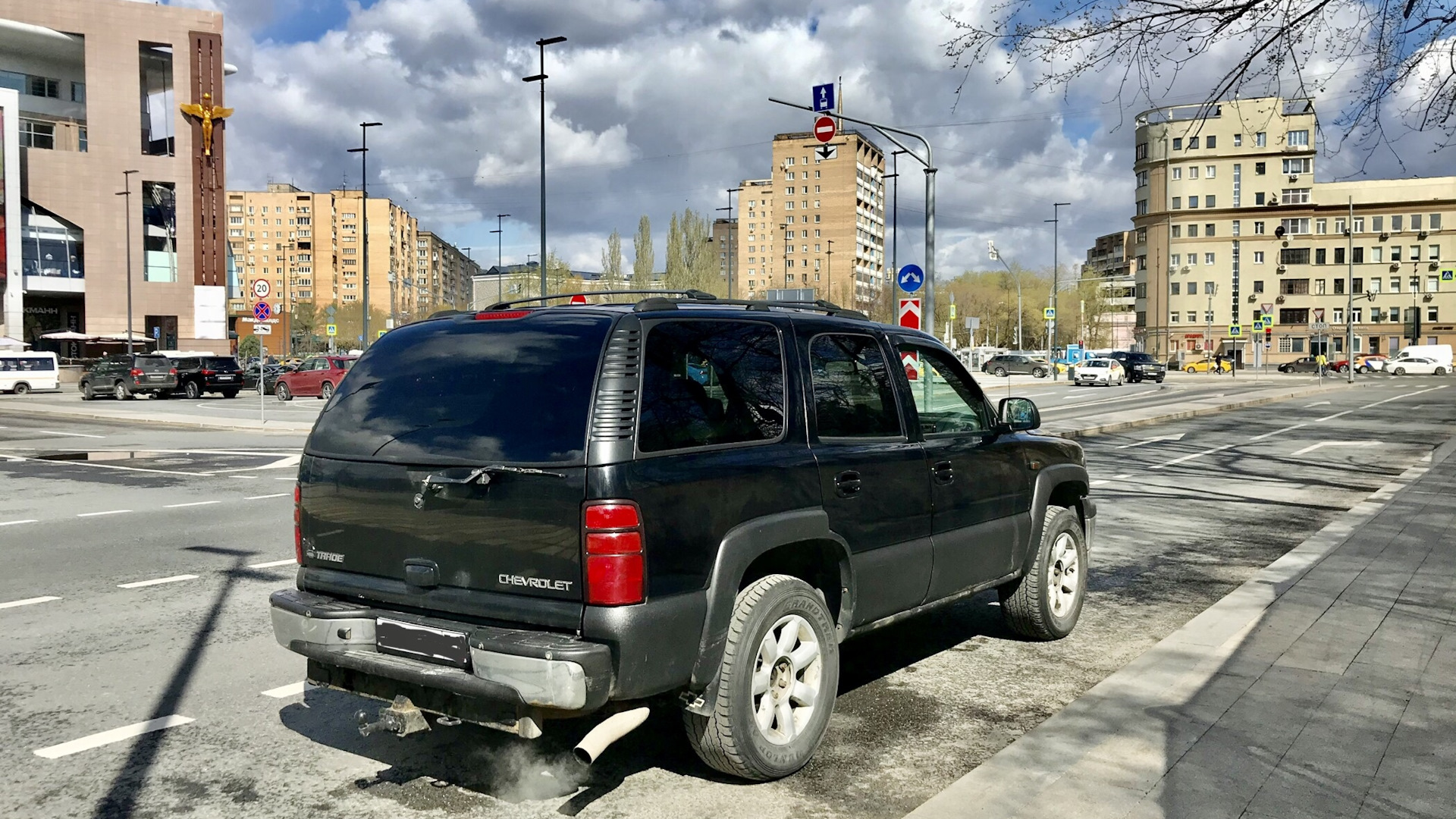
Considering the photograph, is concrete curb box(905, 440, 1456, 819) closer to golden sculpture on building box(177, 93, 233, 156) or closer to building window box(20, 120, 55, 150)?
golden sculpture on building box(177, 93, 233, 156)

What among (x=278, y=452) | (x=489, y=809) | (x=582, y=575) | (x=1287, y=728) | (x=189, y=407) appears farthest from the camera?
(x=189, y=407)

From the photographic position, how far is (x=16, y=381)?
149ft

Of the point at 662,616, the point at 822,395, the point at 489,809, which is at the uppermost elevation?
the point at 822,395

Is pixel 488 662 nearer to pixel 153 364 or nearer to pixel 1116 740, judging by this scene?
pixel 1116 740

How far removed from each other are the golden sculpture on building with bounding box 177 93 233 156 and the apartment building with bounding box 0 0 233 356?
131 millimetres

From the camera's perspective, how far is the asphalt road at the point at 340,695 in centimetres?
414

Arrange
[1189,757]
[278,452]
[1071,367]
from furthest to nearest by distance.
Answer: [1071,367], [278,452], [1189,757]

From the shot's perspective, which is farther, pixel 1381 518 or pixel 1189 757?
pixel 1381 518

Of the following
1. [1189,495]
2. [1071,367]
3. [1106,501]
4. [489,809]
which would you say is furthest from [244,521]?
[1071,367]

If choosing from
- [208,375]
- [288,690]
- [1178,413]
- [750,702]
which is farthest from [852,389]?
[208,375]

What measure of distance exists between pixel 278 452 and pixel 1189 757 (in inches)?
716

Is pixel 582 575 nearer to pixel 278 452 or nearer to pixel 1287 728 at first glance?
pixel 1287 728

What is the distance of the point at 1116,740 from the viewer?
14.8 feet

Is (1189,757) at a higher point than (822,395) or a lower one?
lower
